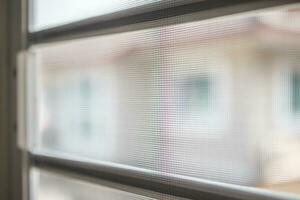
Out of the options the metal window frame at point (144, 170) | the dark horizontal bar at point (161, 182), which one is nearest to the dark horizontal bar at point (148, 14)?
the metal window frame at point (144, 170)

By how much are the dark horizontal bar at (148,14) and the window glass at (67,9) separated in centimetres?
2

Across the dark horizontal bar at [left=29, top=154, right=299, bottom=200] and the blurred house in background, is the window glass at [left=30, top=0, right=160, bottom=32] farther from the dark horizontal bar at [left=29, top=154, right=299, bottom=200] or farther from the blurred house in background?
the dark horizontal bar at [left=29, top=154, right=299, bottom=200]

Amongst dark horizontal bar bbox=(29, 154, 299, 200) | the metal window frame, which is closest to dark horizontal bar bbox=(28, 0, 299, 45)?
the metal window frame

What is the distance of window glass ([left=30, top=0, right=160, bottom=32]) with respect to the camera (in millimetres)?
1247

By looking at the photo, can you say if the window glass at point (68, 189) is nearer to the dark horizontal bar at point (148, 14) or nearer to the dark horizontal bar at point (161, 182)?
the dark horizontal bar at point (161, 182)

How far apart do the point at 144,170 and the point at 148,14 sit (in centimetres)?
44

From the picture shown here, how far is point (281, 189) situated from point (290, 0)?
1.33ft

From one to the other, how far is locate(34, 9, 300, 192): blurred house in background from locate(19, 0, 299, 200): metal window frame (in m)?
0.02

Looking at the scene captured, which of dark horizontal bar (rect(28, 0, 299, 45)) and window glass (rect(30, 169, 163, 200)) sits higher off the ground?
dark horizontal bar (rect(28, 0, 299, 45))

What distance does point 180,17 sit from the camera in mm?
1055

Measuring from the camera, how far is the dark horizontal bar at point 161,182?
3.01 ft

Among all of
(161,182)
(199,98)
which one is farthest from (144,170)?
(199,98)

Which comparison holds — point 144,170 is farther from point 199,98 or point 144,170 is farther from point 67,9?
point 67,9

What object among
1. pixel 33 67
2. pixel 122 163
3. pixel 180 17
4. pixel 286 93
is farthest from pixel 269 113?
pixel 33 67
